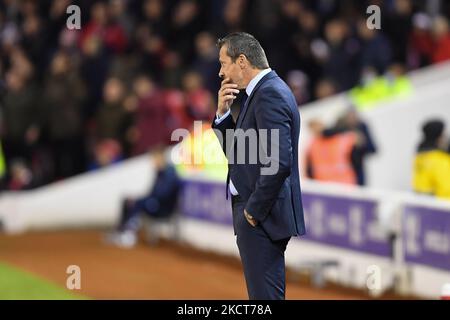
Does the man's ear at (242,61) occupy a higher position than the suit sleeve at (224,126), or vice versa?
the man's ear at (242,61)

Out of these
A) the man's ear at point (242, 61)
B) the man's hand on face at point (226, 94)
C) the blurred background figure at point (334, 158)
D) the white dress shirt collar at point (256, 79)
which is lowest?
the blurred background figure at point (334, 158)

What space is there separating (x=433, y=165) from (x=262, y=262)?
4783 mm

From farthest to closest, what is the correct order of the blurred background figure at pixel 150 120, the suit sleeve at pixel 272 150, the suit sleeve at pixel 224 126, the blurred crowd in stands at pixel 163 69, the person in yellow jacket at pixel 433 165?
1. the blurred crowd in stands at pixel 163 69
2. the blurred background figure at pixel 150 120
3. the person in yellow jacket at pixel 433 165
4. the suit sleeve at pixel 224 126
5. the suit sleeve at pixel 272 150

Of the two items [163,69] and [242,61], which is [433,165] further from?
[163,69]

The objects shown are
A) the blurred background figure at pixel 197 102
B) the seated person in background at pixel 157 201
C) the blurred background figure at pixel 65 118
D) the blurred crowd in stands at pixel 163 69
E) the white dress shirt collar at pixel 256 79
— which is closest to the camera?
the white dress shirt collar at pixel 256 79

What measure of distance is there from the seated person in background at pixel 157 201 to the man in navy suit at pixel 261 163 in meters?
7.70

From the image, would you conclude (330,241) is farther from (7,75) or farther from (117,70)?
(7,75)

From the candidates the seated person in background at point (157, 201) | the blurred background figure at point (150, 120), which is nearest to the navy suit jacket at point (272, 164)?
the seated person in background at point (157, 201)

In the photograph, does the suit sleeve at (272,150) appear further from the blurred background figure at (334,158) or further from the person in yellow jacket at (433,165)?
the blurred background figure at (334,158)

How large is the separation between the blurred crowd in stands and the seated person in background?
61.7 inches

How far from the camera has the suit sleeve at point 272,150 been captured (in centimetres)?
578

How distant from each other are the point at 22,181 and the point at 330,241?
6.28 meters

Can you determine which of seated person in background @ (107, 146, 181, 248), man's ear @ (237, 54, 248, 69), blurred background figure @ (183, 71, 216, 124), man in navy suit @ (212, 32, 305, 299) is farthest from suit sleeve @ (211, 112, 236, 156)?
blurred background figure @ (183, 71, 216, 124)

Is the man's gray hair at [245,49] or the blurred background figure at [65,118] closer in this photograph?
the man's gray hair at [245,49]
